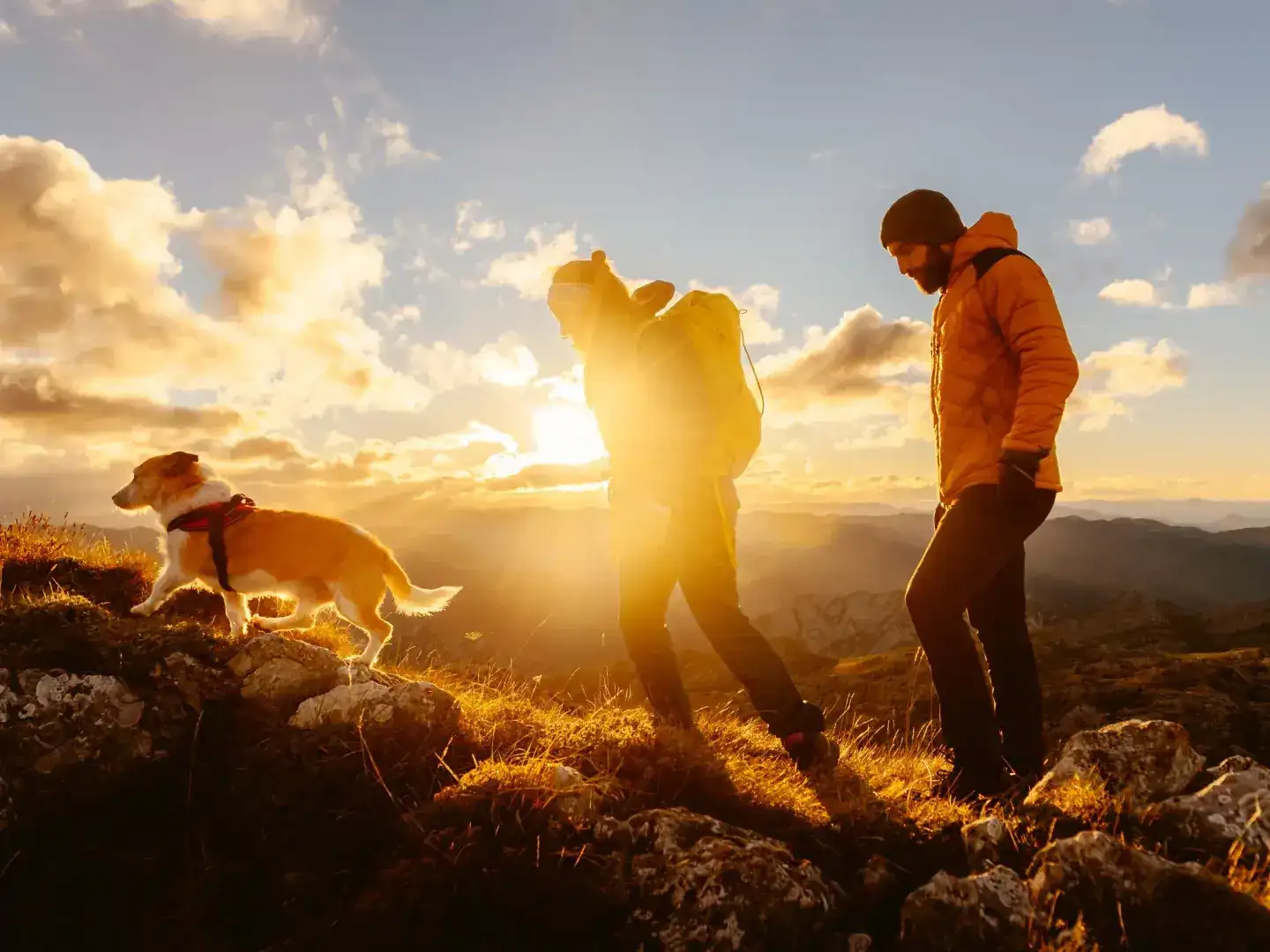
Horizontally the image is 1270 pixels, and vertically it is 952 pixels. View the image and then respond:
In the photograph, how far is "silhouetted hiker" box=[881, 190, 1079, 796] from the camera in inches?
131

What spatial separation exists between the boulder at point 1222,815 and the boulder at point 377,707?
3353 mm

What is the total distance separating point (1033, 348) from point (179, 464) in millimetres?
6426

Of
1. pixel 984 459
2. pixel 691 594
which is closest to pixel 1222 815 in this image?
pixel 984 459

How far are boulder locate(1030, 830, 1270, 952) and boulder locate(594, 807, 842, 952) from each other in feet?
2.61

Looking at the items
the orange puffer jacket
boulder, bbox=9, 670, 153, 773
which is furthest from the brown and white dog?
the orange puffer jacket

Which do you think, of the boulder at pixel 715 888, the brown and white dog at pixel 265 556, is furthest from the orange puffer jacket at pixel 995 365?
the brown and white dog at pixel 265 556

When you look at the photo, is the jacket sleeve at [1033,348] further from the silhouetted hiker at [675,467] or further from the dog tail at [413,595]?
the dog tail at [413,595]

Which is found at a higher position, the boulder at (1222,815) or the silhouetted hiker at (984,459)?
the silhouetted hiker at (984,459)

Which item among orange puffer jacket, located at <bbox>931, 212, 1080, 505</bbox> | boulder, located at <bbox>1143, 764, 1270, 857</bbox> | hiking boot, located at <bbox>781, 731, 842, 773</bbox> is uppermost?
orange puffer jacket, located at <bbox>931, 212, 1080, 505</bbox>

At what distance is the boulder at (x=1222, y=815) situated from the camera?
2852 mm

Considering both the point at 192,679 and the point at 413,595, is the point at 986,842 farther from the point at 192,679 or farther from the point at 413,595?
the point at 413,595

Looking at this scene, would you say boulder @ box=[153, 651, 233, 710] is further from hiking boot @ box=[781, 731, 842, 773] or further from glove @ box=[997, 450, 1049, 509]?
glove @ box=[997, 450, 1049, 509]

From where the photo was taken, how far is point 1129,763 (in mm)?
3480

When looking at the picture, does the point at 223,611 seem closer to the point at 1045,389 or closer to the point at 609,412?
the point at 609,412
